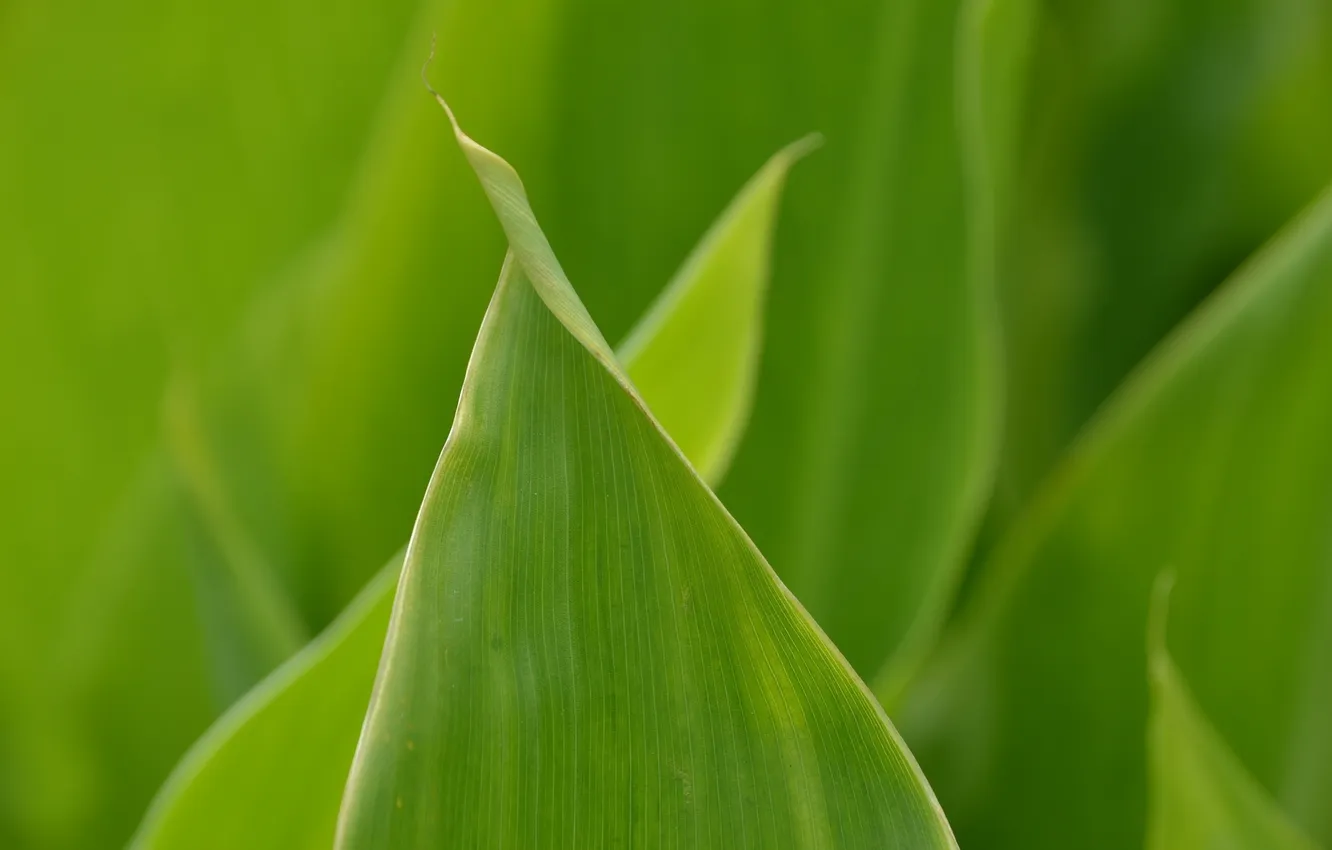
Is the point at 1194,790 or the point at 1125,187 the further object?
the point at 1125,187

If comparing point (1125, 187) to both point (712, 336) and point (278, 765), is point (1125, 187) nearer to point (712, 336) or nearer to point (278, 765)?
point (712, 336)

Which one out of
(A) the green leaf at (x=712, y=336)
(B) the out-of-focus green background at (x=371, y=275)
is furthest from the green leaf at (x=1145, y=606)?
(A) the green leaf at (x=712, y=336)

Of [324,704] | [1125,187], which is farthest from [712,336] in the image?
[1125,187]

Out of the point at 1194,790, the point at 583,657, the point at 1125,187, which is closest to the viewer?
the point at 583,657

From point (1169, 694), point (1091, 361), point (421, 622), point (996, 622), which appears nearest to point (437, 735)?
point (421, 622)

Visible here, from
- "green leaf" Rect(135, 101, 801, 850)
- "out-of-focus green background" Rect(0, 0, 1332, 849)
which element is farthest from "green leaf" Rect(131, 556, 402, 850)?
"out-of-focus green background" Rect(0, 0, 1332, 849)

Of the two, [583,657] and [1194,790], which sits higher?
[583,657]

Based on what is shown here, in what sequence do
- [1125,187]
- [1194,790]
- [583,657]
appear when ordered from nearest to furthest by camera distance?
1. [583,657]
2. [1194,790]
3. [1125,187]

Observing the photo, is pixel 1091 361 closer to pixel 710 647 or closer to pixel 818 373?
pixel 818 373
